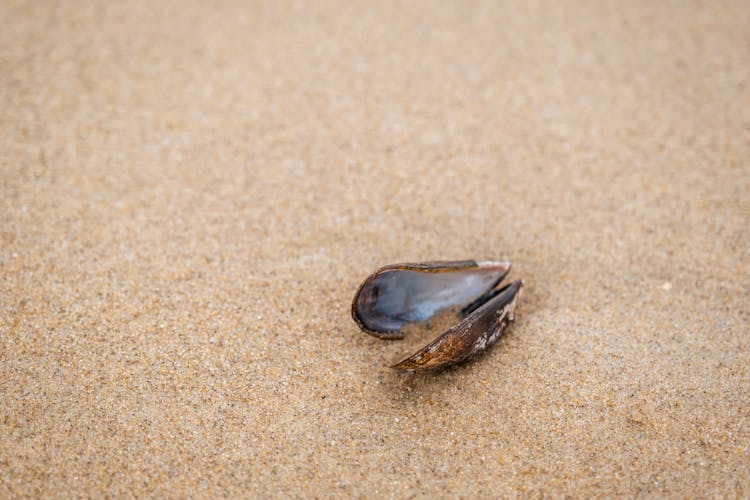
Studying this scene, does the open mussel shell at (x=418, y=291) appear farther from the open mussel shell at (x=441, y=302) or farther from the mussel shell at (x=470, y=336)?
the mussel shell at (x=470, y=336)

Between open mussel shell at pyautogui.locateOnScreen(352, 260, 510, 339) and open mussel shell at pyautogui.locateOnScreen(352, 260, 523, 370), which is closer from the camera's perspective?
open mussel shell at pyautogui.locateOnScreen(352, 260, 523, 370)

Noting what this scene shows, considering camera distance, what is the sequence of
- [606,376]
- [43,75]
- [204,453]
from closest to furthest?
[204,453]
[606,376]
[43,75]

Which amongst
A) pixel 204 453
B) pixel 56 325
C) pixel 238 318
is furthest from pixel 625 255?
pixel 56 325

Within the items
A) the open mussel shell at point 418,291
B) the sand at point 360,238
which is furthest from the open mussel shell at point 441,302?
the sand at point 360,238

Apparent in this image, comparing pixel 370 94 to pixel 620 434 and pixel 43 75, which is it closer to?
pixel 43 75

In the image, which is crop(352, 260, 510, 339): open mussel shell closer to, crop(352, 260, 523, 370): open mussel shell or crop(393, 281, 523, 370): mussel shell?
crop(352, 260, 523, 370): open mussel shell

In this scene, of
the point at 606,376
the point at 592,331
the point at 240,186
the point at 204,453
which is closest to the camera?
the point at 204,453

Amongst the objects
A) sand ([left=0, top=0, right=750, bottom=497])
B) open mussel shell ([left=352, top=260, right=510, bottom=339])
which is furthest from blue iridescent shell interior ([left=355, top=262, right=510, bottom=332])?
sand ([left=0, top=0, right=750, bottom=497])
